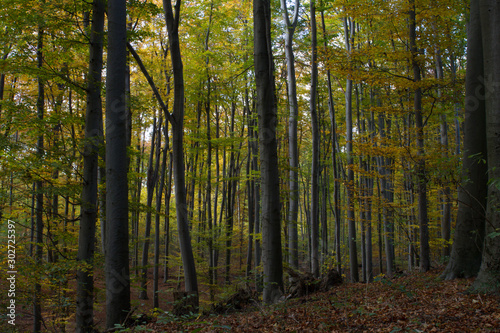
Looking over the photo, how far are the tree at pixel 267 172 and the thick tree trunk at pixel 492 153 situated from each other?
10.6 feet

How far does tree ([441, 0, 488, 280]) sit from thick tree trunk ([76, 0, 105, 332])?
6.95 meters

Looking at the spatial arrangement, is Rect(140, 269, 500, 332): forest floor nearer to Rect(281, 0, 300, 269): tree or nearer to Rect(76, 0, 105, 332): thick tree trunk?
Rect(76, 0, 105, 332): thick tree trunk

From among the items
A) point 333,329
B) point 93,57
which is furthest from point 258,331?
point 93,57

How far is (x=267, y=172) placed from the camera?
6.02 metres

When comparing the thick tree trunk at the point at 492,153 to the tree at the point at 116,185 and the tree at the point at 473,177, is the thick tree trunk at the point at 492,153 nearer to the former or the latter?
the tree at the point at 473,177

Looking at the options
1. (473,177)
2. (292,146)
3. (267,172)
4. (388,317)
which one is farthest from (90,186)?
(473,177)

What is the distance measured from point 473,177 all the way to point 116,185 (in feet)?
21.0

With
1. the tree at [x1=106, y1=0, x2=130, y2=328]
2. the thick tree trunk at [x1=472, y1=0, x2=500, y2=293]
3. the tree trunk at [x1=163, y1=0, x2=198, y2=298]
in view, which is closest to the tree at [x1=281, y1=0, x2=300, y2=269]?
the tree trunk at [x1=163, y1=0, x2=198, y2=298]

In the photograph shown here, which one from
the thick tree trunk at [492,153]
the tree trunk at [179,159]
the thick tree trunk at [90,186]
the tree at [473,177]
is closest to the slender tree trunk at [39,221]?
the thick tree trunk at [90,186]

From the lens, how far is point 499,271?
4469 mm

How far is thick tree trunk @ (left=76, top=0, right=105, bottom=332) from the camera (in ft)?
19.0

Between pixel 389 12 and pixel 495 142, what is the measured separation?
617 centimetres

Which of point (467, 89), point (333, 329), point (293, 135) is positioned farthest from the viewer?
point (293, 135)

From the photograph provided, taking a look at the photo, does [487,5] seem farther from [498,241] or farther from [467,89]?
[498,241]
